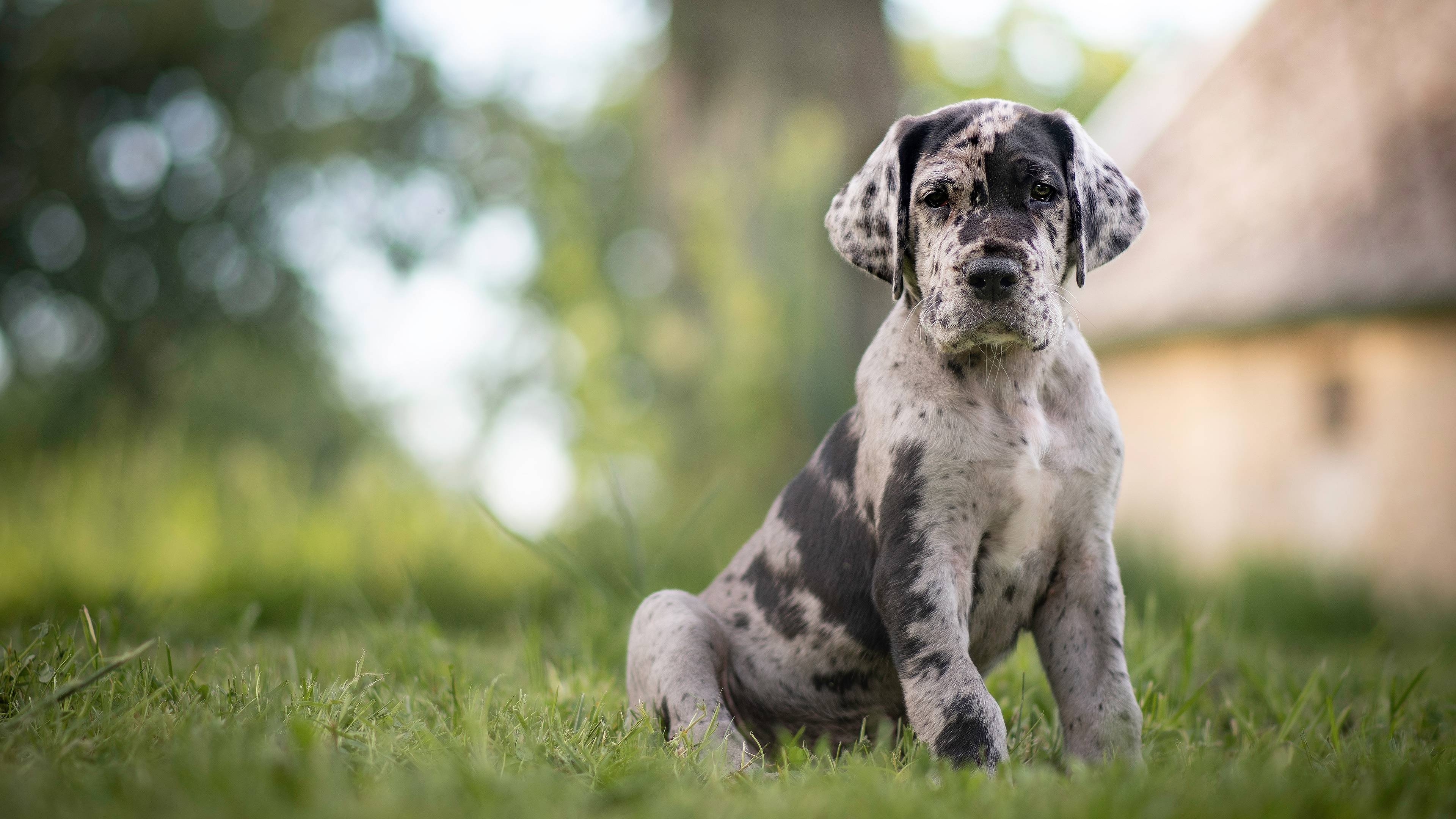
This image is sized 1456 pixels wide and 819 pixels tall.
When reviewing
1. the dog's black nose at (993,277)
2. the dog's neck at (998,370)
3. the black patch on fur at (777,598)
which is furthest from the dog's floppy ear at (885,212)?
the black patch on fur at (777,598)

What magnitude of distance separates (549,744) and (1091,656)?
1.53 meters

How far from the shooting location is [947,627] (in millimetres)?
2549

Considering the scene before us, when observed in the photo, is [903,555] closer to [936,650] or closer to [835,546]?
[936,650]

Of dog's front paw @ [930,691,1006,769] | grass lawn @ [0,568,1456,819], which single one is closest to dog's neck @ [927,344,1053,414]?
dog's front paw @ [930,691,1006,769]

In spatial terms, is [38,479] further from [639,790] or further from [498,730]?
[639,790]

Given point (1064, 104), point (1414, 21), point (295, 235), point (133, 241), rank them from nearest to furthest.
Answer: point (1414, 21)
point (133, 241)
point (295, 235)
point (1064, 104)

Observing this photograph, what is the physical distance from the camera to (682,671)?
9.55 ft

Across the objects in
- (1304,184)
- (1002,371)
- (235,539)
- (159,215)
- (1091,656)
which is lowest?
(235,539)

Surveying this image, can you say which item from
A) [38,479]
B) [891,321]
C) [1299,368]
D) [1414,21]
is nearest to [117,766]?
[891,321]

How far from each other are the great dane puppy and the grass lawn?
7.1 inches

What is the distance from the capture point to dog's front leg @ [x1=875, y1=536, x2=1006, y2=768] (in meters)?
2.48

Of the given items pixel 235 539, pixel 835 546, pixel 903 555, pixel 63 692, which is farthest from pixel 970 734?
pixel 235 539

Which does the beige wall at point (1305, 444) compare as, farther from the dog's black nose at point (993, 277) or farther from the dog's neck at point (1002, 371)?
the dog's black nose at point (993, 277)

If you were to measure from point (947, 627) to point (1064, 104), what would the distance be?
29.9 meters
